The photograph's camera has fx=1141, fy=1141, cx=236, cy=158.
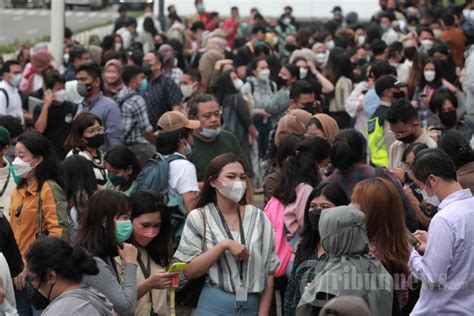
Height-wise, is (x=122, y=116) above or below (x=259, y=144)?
above

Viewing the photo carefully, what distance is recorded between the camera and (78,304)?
583cm

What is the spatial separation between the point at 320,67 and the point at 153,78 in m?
4.15

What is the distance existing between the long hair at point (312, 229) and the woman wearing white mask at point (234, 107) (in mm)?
6639

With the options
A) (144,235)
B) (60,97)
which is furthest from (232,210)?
(60,97)

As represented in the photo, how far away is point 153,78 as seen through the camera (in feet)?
47.4

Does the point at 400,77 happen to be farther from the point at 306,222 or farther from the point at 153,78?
the point at 306,222

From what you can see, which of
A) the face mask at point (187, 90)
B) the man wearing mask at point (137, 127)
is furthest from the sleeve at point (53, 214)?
the face mask at point (187, 90)

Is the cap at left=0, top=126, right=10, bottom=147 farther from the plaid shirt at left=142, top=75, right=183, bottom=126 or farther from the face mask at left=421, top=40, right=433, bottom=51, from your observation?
the face mask at left=421, top=40, right=433, bottom=51

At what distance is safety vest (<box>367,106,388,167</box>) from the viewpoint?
11.1m

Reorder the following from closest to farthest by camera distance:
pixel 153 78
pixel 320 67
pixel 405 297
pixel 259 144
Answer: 1. pixel 405 297
2. pixel 153 78
3. pixel 259 144
4. pixel 320 67

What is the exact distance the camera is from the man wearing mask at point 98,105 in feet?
39.5

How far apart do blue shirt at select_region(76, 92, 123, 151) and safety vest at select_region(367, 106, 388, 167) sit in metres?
2.69

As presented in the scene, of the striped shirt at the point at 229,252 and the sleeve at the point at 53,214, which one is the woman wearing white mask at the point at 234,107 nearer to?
the sleeve at the point at 53,214


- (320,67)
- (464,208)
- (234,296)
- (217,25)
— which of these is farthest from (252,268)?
(217,25)
